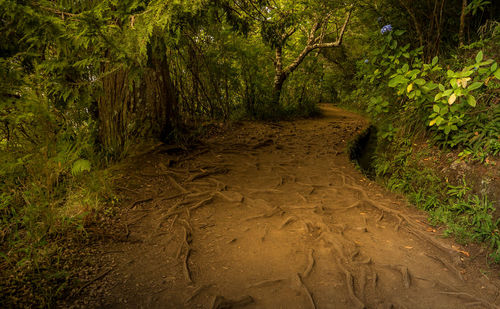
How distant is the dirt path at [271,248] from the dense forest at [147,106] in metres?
0.33

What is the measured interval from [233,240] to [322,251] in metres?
0.90

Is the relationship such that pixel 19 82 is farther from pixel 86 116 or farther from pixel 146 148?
pixel 146 148

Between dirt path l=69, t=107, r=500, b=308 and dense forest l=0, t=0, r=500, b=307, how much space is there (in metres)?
0.33

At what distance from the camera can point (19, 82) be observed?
2.29m

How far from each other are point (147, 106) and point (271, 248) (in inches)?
127

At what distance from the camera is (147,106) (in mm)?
4801

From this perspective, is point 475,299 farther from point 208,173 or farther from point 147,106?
point 147,106

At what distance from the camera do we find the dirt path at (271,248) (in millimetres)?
2258

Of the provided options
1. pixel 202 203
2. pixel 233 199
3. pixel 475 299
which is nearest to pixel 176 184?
pixel 202 203

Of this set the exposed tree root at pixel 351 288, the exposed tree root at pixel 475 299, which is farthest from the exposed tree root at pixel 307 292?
the exposed tree root at pixel 475 299

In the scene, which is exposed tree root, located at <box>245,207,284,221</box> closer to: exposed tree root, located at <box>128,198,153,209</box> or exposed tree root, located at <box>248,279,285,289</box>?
exposed tree root, located at <box>248,279,285,289</box>

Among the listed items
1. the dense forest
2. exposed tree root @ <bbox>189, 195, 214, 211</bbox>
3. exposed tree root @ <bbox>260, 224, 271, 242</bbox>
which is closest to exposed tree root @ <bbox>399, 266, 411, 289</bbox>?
the dense forest

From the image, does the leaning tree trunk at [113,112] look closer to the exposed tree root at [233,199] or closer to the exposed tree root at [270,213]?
the exposed tree root at [233,199]

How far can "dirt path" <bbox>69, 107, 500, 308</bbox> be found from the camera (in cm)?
226
